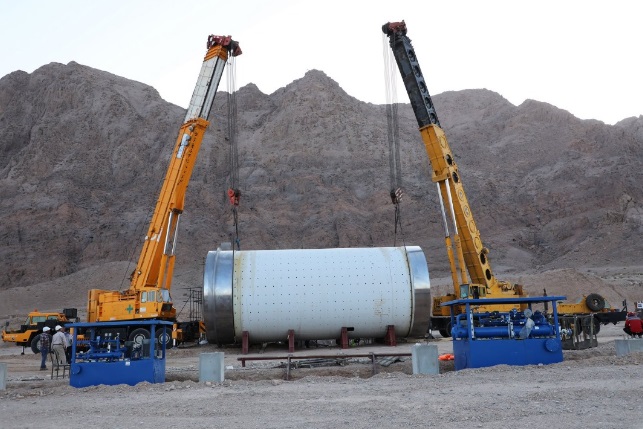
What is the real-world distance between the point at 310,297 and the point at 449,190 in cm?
744

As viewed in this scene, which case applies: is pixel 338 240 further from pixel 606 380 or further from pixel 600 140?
pixel 606 380

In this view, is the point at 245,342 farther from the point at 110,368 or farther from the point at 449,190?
the point at 449,190

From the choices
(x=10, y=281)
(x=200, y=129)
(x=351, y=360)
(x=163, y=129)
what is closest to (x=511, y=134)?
(x=163, y=129)

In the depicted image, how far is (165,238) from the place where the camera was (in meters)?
26.7

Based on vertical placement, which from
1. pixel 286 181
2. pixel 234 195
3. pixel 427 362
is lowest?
pixel 427 362

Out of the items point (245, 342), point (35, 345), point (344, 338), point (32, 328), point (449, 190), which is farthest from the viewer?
point (32, 328)

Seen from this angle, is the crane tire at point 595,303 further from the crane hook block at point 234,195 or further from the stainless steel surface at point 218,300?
the crane hook block at point 234,195

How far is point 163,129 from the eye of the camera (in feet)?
311

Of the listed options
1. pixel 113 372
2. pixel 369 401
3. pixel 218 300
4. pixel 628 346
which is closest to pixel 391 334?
pixel 218 300

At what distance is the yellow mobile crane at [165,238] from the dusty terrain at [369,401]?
27.5 ft

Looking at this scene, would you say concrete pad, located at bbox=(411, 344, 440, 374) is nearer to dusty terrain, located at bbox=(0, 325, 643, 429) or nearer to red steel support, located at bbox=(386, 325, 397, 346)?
dusty terrain, located at bbox=(0, 325, 643, 429)

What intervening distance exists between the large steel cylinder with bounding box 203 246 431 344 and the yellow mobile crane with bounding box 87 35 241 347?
2.86m

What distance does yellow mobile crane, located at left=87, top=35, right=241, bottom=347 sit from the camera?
988 inches

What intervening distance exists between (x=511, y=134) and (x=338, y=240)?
146ft
